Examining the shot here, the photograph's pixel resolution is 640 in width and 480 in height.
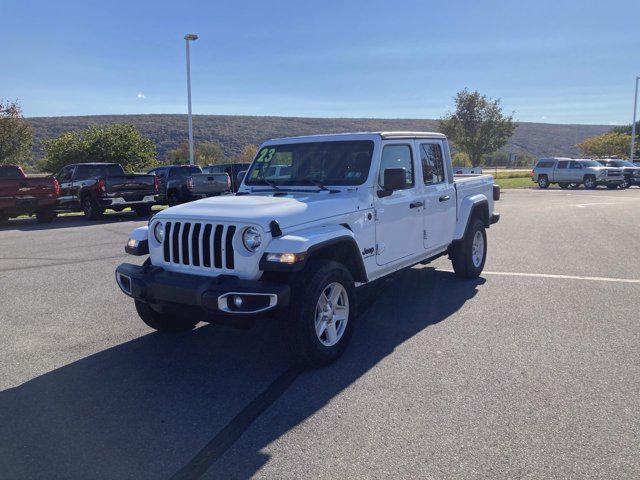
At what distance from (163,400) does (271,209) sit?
1.69 metres

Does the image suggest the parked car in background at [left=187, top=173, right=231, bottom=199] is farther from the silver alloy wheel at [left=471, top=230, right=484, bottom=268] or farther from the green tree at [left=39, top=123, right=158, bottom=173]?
the green tree at [left=39, top=123, right=158, bottom=173]

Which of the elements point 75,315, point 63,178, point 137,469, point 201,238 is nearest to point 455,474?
point 137,469

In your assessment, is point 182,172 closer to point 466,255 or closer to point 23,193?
point 23,193

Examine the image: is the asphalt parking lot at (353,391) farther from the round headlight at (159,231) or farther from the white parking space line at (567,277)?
the round headlight at (159,231)

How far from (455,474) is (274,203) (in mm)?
2669

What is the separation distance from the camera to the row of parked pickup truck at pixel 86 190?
1623cm

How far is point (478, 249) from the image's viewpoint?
803 cm

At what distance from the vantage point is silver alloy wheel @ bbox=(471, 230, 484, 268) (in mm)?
7859

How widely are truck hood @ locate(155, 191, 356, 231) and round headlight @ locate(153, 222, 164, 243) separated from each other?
0.27 ft

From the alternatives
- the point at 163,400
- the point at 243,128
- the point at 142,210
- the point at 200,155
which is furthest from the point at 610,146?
the point at 163,400

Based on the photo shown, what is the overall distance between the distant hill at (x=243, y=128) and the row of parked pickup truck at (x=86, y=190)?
49.7 m

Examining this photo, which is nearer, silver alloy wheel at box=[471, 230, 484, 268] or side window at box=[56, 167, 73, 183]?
silver alloy wheel at box=[471, 230, 484, 268]

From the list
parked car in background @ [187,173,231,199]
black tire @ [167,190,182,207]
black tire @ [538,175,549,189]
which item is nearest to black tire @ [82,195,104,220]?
parked car in background @ [187,173,231,199]

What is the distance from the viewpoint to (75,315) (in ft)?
20.3
